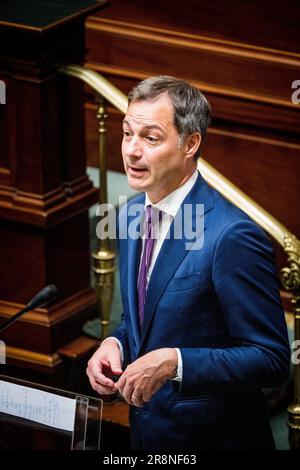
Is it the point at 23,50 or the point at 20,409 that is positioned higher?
the point at 23,50

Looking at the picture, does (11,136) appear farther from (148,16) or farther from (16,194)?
(148,16)

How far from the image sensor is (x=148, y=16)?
502cm

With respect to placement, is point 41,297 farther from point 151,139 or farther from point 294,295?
point 294,295

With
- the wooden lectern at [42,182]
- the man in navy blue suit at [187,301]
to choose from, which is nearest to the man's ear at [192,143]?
the man in navy blue suit at [187,301]

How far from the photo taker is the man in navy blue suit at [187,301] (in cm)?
271

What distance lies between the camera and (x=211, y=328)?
2785 mm

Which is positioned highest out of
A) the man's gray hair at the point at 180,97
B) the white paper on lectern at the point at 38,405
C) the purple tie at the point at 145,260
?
the man's gray hair at the point at 180,97

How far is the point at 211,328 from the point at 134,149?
0.47 meters

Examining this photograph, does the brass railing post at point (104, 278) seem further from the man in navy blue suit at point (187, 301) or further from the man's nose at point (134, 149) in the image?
the man's nose at point (134, 149)

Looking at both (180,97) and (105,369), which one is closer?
(180,97)

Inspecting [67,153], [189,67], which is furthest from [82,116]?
[189,67]

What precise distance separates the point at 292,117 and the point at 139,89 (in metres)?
2.06

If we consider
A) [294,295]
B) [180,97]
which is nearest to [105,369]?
[180,97]

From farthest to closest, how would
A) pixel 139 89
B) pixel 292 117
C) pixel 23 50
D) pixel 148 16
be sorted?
pixel 148 16
pixel 292 117
pixel 23 50
pixel 139 89
